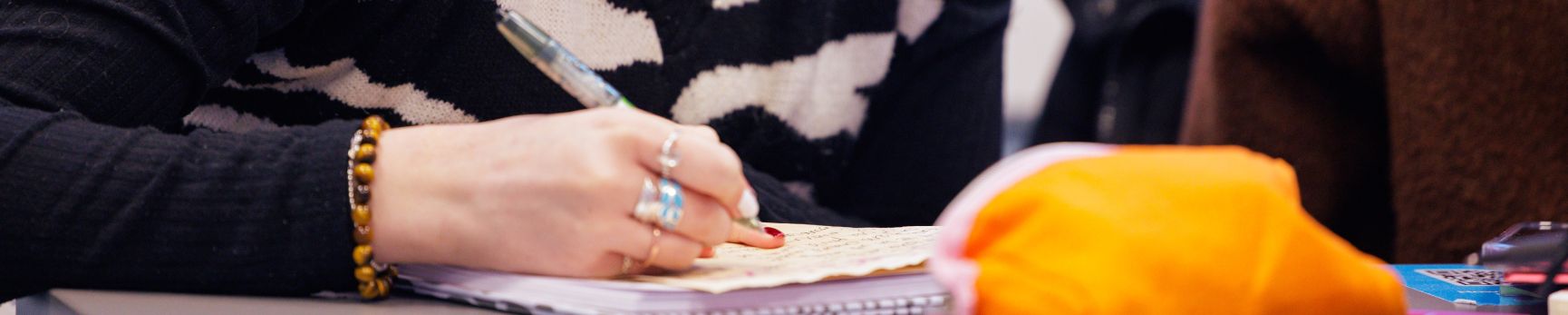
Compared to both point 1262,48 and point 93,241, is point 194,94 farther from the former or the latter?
point 1262,48

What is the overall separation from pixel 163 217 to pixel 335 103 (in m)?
0.20

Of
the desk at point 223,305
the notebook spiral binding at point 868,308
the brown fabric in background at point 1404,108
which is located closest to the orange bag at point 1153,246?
the notebook spiral binding at point 868,308

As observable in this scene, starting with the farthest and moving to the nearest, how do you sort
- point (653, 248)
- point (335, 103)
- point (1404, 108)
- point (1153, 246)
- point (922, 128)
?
1. point (922, 128)
2. point (1404, 108)
3. point (335, 103)
4. point (653, 248)
5. point (1153, 246)

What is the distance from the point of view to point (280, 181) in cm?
39

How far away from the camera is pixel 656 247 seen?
38 centimetres

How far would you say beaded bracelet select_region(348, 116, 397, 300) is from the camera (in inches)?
15.1

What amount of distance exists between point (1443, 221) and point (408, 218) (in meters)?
0.59

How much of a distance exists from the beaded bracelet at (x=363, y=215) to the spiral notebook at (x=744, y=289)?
0.07ft

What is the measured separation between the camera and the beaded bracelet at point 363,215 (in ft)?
1.26

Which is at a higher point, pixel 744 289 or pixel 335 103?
pixel 335 103

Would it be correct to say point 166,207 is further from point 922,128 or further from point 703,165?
point 922,128

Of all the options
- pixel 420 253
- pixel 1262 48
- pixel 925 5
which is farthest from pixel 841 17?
pixel 420 253

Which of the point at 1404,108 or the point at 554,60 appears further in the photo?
the point at 1404,108

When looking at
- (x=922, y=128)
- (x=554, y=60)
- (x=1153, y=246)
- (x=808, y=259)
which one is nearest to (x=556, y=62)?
(x=554, y=60)
